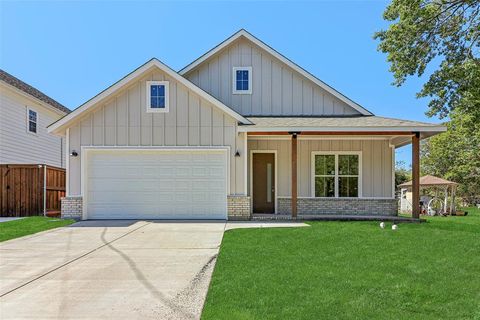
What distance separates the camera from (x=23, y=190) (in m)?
14.1

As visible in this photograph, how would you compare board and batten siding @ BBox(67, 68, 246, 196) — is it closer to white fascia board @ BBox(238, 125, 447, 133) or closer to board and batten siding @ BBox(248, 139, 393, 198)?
white fascia board @ BBox(238, 125, 447, 133)

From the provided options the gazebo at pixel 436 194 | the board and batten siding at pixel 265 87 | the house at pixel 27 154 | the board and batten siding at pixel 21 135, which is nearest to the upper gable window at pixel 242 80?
the board and batten siding at pixel 265 87

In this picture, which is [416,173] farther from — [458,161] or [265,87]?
[458,161]

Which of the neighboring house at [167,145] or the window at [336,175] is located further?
the window at [336,175]

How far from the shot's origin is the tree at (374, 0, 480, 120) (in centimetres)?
1144

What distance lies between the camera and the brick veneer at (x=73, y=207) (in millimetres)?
12688

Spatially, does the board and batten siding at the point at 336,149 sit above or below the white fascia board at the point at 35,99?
below

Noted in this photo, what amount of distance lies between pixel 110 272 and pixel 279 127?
7.64 meters

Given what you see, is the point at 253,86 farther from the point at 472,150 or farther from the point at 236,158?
the point at 472,150

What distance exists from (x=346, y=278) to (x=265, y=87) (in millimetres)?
10804

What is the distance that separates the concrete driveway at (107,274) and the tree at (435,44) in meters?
7.80

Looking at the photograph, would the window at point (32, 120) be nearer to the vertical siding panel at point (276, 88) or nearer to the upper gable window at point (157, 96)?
the upper gable window at point (157, 96)

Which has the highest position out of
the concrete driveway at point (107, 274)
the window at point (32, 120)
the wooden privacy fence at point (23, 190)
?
the window at point (32, 120)

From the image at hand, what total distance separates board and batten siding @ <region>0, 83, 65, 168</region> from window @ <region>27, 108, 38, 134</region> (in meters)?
0.19
